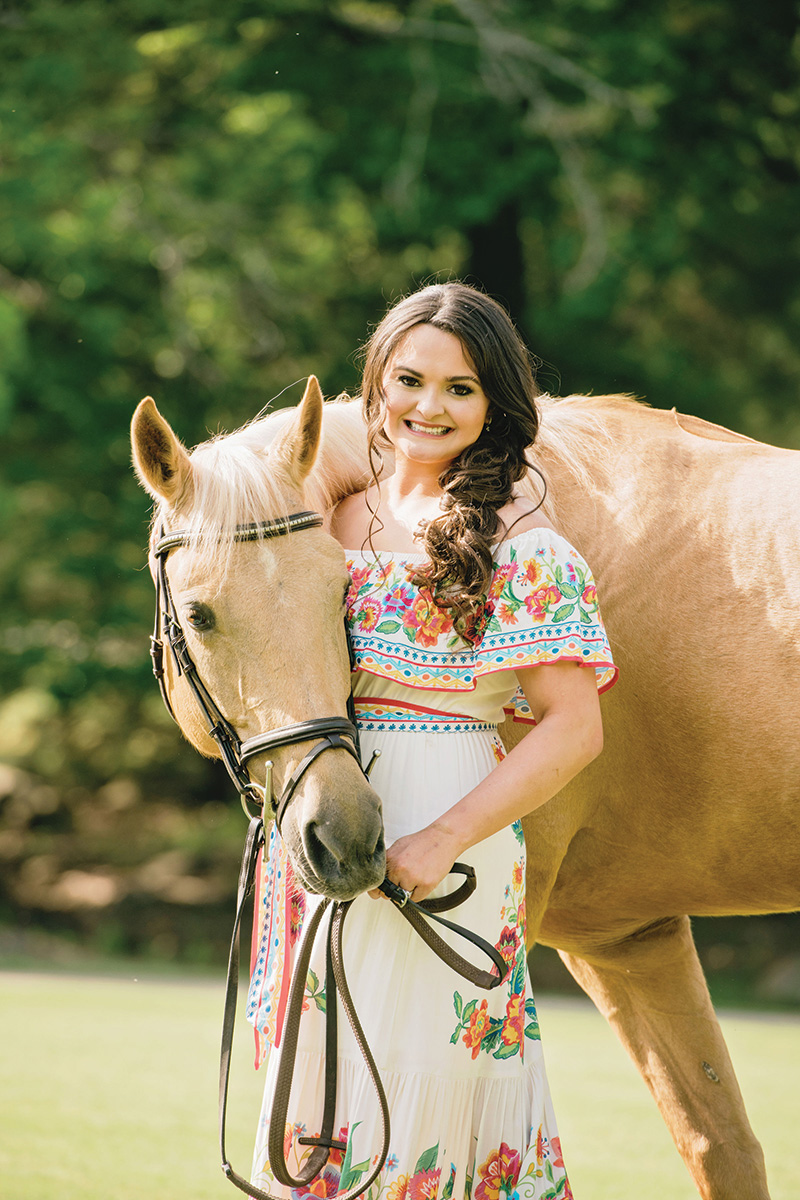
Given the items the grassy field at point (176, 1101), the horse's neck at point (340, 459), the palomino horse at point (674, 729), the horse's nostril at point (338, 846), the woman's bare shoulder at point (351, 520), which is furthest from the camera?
the grassy field at point (176, 1101)

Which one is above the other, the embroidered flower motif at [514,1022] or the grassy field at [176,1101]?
the embroidered flower motif at [514,1022]

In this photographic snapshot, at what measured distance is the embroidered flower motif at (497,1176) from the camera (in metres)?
2.11

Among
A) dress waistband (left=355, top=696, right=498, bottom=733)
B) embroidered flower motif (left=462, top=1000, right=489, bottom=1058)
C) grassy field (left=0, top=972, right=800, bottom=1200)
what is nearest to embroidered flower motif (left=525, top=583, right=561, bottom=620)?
dress waistband (left=355, top=696, right=498, bottom=733)

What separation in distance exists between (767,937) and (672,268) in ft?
22.3

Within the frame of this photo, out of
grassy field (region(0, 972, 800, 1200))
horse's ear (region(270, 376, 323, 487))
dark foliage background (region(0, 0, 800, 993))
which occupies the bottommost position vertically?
grassy field (region(0, 972, 800, 1200))

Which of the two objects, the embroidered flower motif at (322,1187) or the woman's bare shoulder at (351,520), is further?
the woman's bare shoulder at (351,520)

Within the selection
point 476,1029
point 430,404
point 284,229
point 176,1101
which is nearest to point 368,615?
point 430,404

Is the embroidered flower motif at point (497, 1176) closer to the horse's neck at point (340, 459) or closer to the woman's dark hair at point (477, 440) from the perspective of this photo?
the woman's dark hair at point (477, 440)

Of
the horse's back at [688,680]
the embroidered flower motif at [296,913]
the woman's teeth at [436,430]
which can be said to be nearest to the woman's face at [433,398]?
the woman's teeth at [436,430]

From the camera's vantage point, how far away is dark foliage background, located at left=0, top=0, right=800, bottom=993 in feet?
36.0

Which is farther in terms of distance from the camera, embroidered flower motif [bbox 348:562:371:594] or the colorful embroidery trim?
embroidered flower motif [bbox 348:562:371:594]

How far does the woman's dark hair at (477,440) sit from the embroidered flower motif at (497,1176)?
0.94 metres

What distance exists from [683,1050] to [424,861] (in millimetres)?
1600

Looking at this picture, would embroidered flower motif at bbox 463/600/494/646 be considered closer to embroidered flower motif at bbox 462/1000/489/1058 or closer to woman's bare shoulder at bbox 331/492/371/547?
woman's bare shoulder at bbox 331/492/371/547
